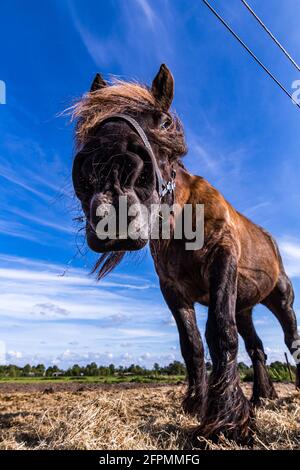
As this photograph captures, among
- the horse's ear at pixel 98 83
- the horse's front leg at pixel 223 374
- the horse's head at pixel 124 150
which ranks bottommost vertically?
the horse's front leg at pixel 223 374

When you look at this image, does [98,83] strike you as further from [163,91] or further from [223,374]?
[223,374]

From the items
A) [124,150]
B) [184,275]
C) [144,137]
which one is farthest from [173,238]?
[124,150]

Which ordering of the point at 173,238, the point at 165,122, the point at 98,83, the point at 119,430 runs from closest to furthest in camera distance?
the point at 119,430
the point at 165,122
the point at 173,238
the point at 98,83

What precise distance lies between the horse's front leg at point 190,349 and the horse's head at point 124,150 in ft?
2.87

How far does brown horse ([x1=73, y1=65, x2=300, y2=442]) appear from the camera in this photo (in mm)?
3111

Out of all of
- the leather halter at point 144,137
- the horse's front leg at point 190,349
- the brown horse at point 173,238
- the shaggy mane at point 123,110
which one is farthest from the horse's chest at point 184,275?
the shaggy mane at point 123,110

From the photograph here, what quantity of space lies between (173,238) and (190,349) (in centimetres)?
122

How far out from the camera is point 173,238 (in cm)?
409

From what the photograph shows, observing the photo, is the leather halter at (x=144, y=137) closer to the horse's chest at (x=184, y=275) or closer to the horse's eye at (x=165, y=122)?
the horse's eye at (x=165, y=122)

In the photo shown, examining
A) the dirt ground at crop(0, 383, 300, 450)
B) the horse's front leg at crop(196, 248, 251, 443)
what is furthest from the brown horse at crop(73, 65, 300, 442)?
the dirt ground at crop(0, 383, 300, 450)

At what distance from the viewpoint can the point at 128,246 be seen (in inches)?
129

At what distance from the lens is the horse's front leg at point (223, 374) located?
3.09m
